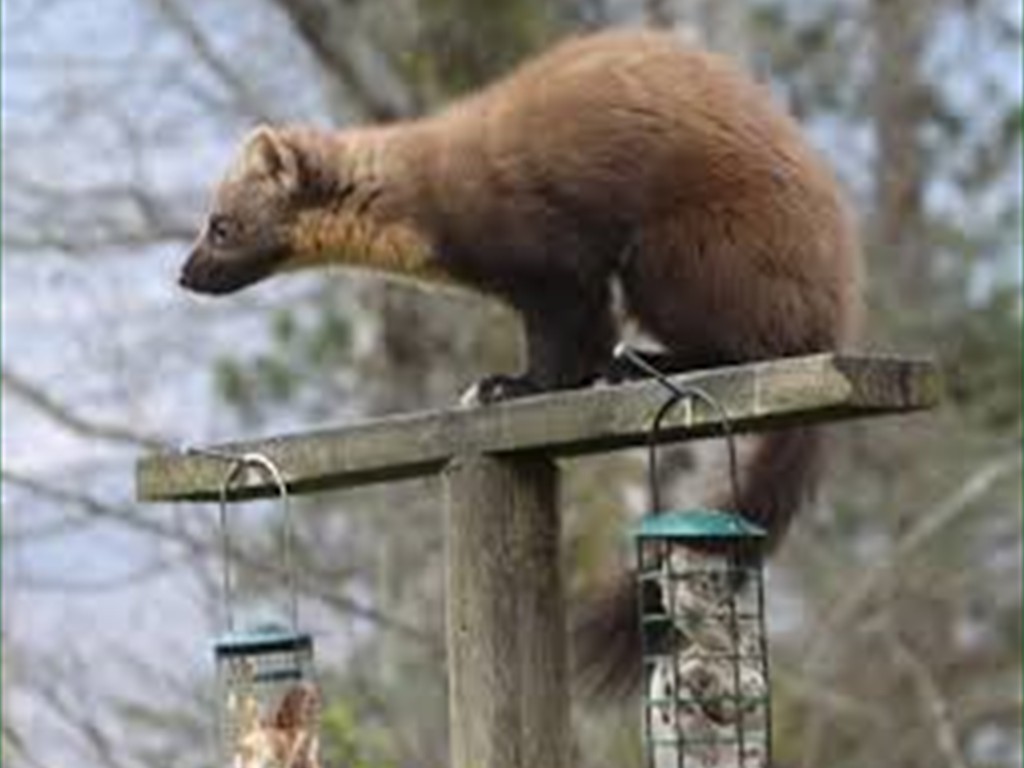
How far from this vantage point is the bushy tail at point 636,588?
507 centimetres

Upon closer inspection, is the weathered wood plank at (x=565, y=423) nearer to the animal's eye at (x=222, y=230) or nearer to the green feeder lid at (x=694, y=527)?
the green feeder lid at (x=694, y=527)

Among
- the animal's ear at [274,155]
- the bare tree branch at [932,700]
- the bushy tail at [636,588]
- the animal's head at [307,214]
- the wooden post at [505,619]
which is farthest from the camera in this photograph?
the bare tree branch at [932,700]

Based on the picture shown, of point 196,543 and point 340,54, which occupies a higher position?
point 340,54

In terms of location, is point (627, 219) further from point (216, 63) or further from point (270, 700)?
point (216, 63)

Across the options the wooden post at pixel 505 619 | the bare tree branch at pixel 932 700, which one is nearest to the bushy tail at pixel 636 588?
the wooden post at pixel 505 619

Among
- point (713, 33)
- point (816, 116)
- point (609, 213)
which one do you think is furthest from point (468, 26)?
point (609, 213)

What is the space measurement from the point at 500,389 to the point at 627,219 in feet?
1.14

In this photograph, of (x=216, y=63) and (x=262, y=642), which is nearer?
(x=262, y=642)

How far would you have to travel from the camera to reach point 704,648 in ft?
15.0

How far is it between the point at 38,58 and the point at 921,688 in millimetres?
4803

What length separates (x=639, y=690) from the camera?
16.5 ft

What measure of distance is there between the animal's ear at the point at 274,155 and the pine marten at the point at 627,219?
0.50ft

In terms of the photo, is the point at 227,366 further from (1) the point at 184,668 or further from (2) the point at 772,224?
(2) the point at 772,224

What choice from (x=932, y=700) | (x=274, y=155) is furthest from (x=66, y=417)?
(x=274, y=155)
